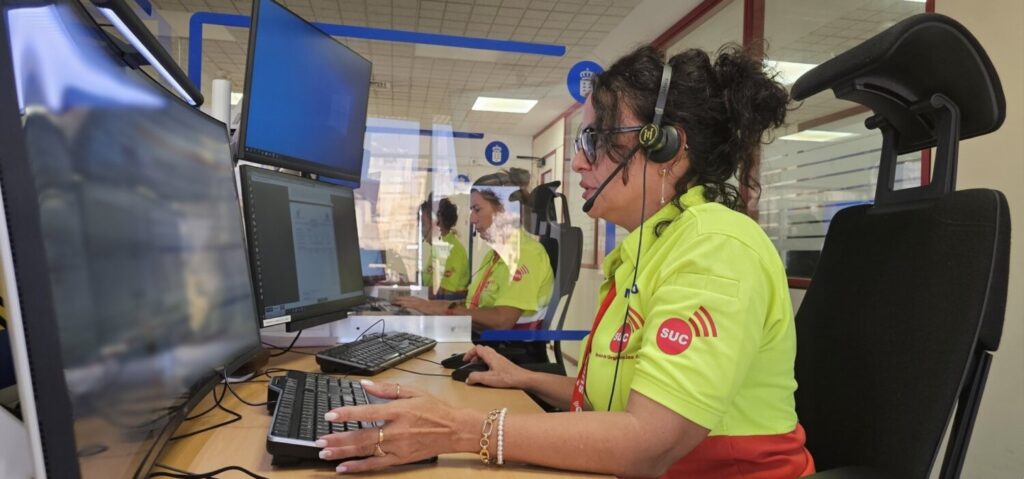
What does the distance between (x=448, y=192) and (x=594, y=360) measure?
7.03 feet

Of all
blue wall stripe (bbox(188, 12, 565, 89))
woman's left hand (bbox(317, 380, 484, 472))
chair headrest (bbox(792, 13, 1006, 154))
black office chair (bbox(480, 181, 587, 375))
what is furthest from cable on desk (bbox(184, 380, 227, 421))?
black office chair (bbox(480, 181, 587, 375))

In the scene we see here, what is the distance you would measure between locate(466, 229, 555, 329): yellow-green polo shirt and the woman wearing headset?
1.42 metres

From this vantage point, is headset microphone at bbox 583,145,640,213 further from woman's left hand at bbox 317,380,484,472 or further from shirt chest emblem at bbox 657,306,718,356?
woman's left hand at bbox 317,380,484,472

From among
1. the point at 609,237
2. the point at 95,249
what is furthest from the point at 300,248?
the point at 609,237

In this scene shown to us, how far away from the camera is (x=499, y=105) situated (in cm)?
312

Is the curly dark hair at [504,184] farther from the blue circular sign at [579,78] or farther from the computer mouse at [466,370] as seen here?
the computer mouse at [466,370]

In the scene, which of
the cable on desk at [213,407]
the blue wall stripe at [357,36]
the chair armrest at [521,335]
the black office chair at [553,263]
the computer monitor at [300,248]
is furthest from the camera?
the black office chair at [553,263]

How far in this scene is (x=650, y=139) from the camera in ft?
3.48

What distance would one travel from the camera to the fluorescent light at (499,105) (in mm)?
3033

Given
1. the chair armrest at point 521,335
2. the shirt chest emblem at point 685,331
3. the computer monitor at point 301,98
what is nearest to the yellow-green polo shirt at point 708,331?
the shirt chest emblem at point 685,331

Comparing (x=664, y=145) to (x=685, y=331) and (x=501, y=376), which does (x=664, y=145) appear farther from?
(x=501, y=376)

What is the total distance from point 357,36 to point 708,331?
7.00ft

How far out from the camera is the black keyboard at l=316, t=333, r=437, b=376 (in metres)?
1.34

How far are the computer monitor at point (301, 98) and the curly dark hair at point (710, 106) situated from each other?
808mm
